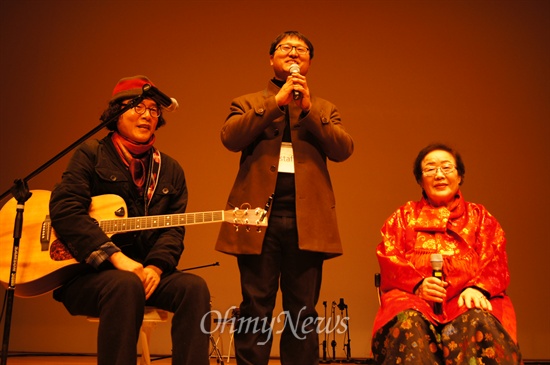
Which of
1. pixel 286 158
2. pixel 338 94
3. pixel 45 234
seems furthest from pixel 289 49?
pixel 338 94

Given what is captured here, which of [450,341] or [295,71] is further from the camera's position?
A: [295,71]

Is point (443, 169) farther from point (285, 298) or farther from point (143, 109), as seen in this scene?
point (143, 109)

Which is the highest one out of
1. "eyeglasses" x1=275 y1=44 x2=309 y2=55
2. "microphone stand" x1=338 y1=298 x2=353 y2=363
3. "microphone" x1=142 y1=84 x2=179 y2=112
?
"eyeglasses" x1=275 y1=44 x2=309 y2=55

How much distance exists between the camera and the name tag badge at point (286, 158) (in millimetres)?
2676

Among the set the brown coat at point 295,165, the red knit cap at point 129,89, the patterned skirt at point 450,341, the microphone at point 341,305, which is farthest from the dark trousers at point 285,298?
the microphone at point 341,305

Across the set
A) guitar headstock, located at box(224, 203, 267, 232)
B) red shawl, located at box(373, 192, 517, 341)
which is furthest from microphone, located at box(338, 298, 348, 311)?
guitar headstock, located at box(224, 203, 267, 232)

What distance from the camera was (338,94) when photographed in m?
5.41

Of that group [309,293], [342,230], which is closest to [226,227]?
[309,293]

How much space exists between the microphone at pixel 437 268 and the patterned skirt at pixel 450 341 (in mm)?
78

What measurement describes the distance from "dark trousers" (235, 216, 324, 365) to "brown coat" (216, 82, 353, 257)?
0.27ft

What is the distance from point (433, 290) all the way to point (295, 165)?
0.81 meters

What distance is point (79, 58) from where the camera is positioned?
5488 millimetres

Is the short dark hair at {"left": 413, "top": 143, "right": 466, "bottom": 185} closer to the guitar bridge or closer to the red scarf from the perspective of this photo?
the red scarf

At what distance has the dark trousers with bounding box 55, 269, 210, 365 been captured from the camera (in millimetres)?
2074
